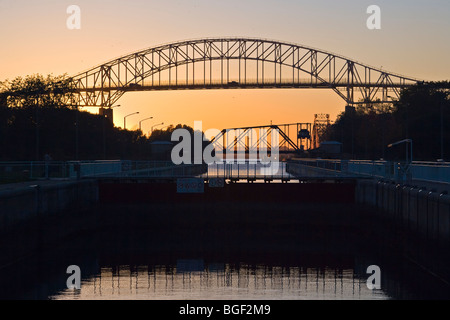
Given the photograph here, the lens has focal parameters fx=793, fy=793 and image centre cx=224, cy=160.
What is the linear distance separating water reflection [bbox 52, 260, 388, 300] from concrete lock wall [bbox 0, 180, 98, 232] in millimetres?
4736

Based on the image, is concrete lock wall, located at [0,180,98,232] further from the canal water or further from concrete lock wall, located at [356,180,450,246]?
concrete lock wall, located at [356,180,450,246]

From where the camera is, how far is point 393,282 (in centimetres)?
3234

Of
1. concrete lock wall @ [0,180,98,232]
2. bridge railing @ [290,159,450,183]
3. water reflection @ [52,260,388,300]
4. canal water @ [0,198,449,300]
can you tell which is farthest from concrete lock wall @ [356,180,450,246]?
concrete lock wall @ [0,180,98,232]

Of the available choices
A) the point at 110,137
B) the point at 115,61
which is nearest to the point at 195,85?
the point at 115,61

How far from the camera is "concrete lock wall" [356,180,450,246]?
31.2m

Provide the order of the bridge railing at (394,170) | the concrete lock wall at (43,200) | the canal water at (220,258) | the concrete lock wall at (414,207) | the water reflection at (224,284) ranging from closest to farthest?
A: the water reflection at (224,284), the canal water at (220,258), the concrete lock wall at (414,207), the concrete lock wall at (43,200), the bridge railing at (394,170)

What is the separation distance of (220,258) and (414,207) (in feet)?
32.2

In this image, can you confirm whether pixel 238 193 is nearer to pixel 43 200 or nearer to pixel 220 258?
pixel 220 258

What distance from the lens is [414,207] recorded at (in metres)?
36.9

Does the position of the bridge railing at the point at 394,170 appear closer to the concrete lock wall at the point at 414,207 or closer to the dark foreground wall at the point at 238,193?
the concrete lock wall at the point at 414,207

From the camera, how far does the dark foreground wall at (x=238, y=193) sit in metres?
54.2

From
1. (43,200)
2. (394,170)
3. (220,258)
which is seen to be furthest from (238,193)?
(43,200)

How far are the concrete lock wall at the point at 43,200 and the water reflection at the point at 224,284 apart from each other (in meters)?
4.74

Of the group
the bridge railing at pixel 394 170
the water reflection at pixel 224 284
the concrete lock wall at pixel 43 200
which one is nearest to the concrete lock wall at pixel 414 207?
the bridge railing at pixel 394 170
